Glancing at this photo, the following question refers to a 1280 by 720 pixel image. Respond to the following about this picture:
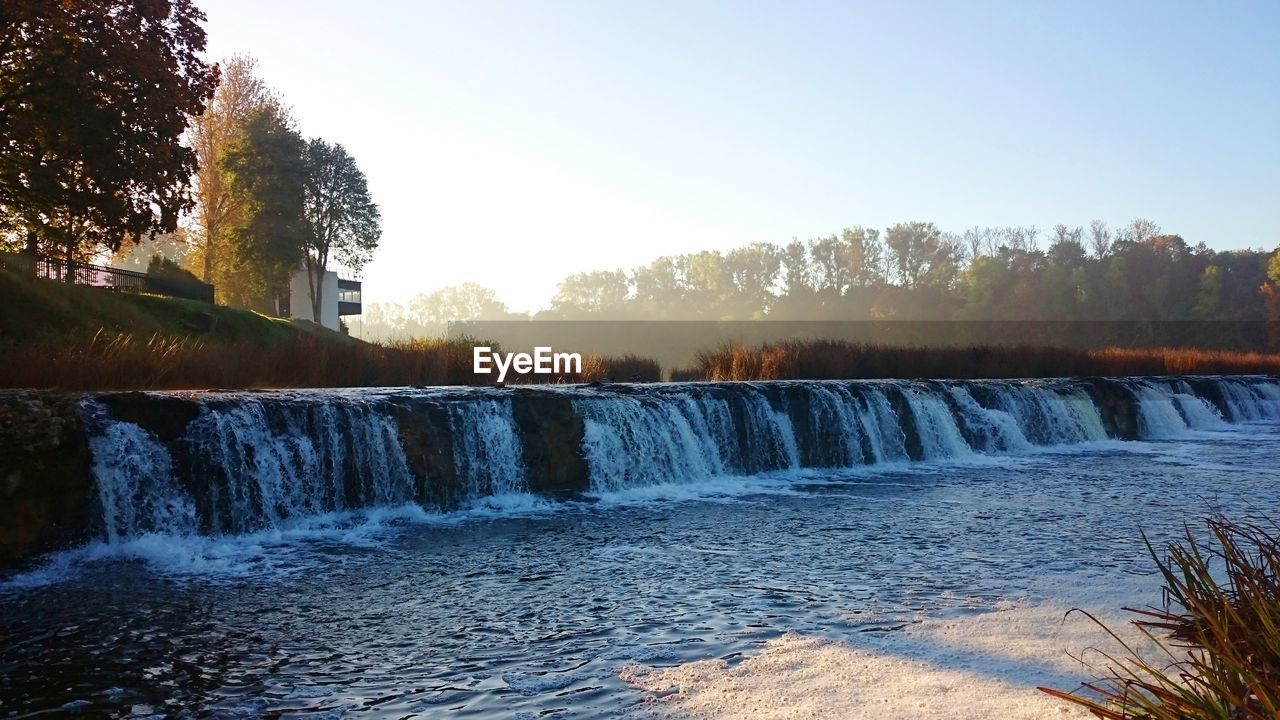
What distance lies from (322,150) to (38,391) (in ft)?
128

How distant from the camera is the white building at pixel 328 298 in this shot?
51969mm

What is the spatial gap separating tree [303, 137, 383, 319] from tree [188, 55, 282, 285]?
343cm

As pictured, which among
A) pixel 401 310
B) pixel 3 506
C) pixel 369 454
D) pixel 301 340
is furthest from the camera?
pixel 401 310

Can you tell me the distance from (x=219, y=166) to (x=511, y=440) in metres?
35.1

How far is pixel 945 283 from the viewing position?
92125 mm

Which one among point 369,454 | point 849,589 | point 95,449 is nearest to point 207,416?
point 95,449

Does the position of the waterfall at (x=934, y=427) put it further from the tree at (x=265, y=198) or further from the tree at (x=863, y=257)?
the tree at (x=863, y=257)

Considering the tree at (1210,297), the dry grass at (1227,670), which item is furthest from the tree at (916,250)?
the dry grass at (1227,670)

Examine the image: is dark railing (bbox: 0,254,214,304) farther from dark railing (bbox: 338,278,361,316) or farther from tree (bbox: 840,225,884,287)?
tree (bbox: 840,225,884,287)

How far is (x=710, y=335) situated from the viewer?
70625mm

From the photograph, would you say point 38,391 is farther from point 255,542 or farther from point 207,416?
point 255,542

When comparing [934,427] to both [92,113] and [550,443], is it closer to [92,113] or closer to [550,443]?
[550,443]

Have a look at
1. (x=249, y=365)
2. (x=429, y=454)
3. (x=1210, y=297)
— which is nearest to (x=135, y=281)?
(x=249, y=365)

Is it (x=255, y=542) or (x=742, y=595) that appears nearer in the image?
(x=742, y=595)
